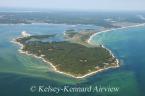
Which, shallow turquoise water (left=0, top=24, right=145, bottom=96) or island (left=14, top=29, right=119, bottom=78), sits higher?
island (left=14, top=29, right=119, bottom=78)

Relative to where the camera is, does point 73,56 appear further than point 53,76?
Yes

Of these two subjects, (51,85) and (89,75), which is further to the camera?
(89,75)

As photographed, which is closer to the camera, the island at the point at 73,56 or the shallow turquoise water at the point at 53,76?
the shallow turquoise water at the point at 53,76

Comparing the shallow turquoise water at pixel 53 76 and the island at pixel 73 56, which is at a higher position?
the island at pixel 73 56

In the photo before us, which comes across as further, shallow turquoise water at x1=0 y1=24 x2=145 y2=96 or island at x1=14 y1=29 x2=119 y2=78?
island at x1=14 y1=29 x2=119 y2=78

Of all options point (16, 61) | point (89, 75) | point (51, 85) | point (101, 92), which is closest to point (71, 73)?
point (89, 75)

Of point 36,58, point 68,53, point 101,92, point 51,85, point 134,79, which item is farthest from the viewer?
point 68,53

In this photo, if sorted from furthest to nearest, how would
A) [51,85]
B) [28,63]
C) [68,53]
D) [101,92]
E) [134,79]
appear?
[68,53] < [28,63] < [134,79] < [51,85] < [101,92]

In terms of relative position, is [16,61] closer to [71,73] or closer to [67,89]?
[71,73]
